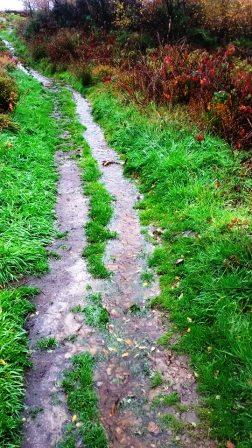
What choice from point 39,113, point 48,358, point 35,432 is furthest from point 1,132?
point 35,432

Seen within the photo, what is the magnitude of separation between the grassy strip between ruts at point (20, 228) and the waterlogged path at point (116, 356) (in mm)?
191

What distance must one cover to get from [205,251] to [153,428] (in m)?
2.93

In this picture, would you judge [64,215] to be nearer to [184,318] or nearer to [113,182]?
[113,182]

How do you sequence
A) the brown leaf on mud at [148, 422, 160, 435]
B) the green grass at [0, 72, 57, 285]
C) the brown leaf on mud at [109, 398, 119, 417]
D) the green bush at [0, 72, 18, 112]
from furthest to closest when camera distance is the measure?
the green bush at [0, 72, 18, 112], the green grass at [0, 72, 57, 285], the brown leaf on mud at [109, 398, 119, 417], the brown leaf on mud at [148, 422, 160, 435]

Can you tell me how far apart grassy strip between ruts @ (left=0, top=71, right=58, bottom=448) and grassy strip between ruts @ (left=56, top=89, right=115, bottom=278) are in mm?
787

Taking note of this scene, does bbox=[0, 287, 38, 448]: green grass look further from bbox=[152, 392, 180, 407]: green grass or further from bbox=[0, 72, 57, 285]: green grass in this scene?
bbox=[152, 392, 180, 407]: green grass

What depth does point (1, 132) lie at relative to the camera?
11250 millimetres

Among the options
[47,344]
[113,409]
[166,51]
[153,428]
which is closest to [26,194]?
[47,344]

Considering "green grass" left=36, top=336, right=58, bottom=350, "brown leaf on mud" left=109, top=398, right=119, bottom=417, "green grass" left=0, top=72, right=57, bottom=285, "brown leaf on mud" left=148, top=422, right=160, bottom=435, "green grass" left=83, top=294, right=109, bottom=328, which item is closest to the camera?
"brown leaf on mud" left=148, top=422, right=160, bottom=435

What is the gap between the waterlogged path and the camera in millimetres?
4152

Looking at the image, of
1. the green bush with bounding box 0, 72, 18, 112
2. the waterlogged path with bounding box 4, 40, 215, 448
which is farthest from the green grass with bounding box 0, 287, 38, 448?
the green bush with bounding box 0, 72, 18, 112

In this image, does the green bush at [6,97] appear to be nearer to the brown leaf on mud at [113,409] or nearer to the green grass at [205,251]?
the green grass at [205,251]

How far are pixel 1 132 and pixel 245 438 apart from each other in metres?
10.1

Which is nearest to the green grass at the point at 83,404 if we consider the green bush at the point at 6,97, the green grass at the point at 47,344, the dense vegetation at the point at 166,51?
the green grass at the point at 47,344
